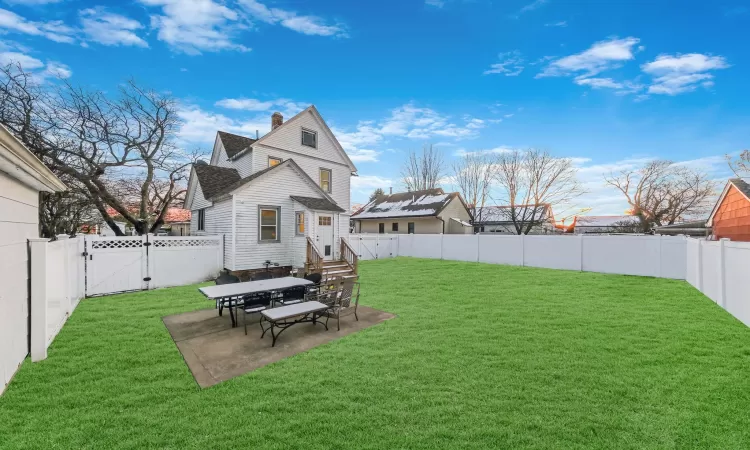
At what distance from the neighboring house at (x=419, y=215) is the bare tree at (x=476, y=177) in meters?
2.28

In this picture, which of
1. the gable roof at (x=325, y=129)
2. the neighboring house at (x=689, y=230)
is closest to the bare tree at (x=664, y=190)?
the neighboring house at (x=689, y=230)

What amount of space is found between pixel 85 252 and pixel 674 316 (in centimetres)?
1638

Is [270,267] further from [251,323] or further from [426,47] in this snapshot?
[426,47]

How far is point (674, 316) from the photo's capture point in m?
6.96

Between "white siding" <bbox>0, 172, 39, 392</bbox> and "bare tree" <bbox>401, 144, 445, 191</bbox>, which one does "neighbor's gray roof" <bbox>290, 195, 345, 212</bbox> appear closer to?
"white siding" <bbox>0, 172, 39, 392</bbox>

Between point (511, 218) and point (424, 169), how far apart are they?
12.9 metres

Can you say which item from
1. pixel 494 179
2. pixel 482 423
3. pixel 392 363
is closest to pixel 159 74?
pixel 392 363

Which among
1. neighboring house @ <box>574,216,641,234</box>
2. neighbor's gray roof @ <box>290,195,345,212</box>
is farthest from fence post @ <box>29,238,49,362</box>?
neighboring house @ <box>574,216,641,234</box>

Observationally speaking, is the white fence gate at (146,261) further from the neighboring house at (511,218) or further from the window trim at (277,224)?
the neighboring house at (511,218)

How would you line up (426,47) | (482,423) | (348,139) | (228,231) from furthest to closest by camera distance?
(348,139) → (426,47) → (228,231) → (482,423)

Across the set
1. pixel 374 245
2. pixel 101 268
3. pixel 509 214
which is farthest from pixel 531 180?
pixel 101 268

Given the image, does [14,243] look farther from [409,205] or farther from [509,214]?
[509,214]

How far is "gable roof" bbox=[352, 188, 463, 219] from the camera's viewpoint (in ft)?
91.8

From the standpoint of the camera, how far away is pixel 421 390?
363cm
